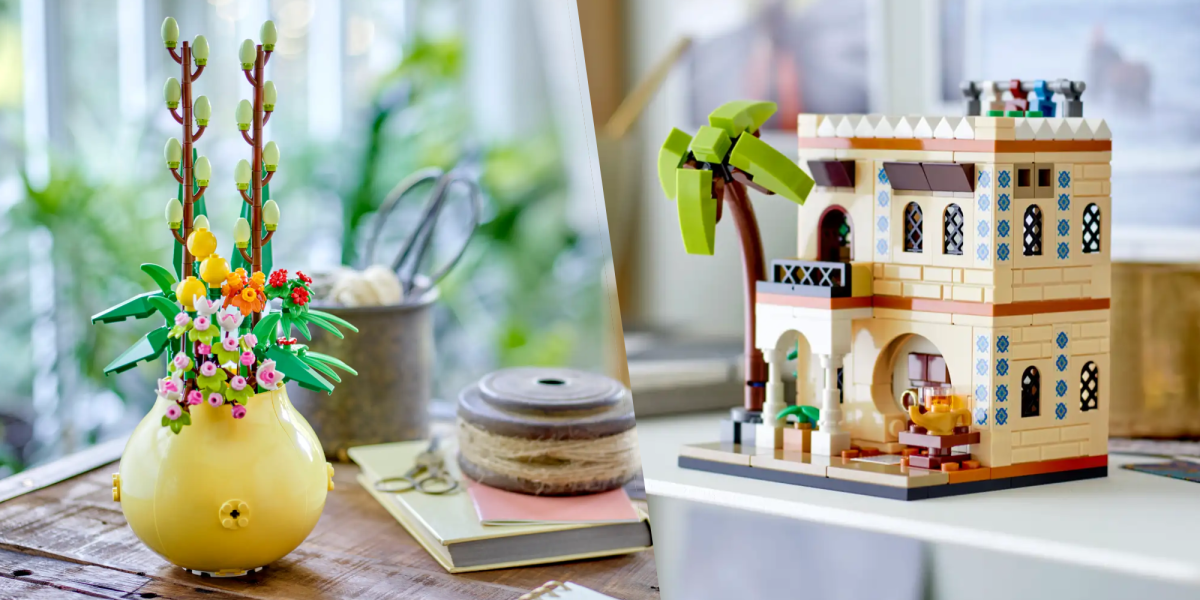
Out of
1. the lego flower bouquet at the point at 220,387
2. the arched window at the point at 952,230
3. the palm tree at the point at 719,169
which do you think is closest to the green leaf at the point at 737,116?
the palm tree at the point at 719,169

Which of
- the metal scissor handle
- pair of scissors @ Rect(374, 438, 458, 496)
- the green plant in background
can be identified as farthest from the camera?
the green plant in background

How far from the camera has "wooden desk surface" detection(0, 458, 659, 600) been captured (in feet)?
1.75

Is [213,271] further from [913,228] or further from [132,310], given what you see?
[913,228]

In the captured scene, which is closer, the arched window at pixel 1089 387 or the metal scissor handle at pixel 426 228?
→ the arched window at pixel 1089 387

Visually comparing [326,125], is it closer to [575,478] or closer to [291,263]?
[291,263]

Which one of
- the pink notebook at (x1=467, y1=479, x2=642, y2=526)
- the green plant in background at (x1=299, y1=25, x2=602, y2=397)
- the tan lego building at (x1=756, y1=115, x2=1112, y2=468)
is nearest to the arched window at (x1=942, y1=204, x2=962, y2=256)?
the tan lego building at (x1=756, y1=115, x2=1112, y2=468)

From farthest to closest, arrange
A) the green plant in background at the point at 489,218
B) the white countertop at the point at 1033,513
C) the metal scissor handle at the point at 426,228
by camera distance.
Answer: the green plant in background at the point at 489,218 → the metal scissor handle at the point at 426,228 → the white countertop at the point at 1033,513

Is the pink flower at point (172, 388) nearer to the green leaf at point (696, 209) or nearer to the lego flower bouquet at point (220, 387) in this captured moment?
the lego flower bouquet at point (220, 387)

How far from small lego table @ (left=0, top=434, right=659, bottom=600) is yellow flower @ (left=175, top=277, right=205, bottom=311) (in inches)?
5.4

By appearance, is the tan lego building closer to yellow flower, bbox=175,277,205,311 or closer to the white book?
the white book

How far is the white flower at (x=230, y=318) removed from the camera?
0.51m

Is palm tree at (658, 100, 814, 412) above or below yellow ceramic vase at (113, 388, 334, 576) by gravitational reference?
above

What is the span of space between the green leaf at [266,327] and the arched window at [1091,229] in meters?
0.39

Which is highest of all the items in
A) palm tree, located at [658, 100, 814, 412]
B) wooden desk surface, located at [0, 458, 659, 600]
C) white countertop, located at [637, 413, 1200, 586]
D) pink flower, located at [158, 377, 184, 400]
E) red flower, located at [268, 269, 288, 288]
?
palm tree, located at [658, 100, 814, 412]
